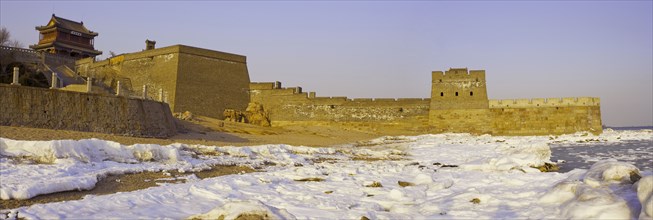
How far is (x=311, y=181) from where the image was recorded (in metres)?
8.05

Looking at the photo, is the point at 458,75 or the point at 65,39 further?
the point at 65,39

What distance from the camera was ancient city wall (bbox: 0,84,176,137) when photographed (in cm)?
1363

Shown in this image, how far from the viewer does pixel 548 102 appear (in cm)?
2802

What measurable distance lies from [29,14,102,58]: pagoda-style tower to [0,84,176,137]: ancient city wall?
30280 mm

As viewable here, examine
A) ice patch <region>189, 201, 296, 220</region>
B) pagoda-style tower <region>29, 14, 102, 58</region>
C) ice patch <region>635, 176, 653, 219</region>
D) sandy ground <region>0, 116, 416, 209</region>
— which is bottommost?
sandy ground <region>0, 116, 416, 209</region>

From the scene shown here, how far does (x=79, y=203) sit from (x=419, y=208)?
12.5 ft

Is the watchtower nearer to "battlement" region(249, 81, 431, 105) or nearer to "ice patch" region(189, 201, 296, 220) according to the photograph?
"battlement" region(249, 81, 431, 105)

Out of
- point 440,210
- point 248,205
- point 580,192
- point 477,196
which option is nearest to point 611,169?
point 580,192

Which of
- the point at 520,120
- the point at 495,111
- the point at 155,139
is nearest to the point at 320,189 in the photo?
the point at 155,139

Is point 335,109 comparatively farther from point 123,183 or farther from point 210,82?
point 123,183

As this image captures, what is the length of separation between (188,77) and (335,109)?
9544mm

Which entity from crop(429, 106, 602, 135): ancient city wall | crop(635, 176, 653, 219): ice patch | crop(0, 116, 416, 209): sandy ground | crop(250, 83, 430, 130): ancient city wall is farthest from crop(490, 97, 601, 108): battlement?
crop(635, 176, 653, 219): ice patch

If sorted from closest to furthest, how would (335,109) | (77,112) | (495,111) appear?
(77,112) → (495,111) → (335,109)

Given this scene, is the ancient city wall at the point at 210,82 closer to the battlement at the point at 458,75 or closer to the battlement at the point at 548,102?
the battlement at the point at 458,75
